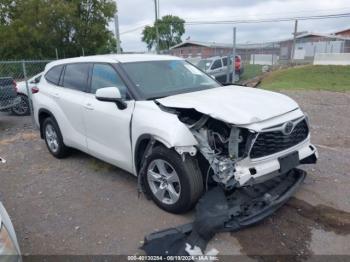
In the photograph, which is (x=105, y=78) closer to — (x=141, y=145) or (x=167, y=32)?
(x=141, y=145)

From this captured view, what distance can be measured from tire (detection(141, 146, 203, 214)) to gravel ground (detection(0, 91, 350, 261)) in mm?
165

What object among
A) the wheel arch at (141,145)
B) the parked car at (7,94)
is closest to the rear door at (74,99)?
the wheel arch at (141,145)

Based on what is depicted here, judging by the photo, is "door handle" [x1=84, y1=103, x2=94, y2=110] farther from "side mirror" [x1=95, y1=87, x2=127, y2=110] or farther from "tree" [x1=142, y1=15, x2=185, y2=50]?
"tree" [x1=142, y1=15, x2=185, y2=50]

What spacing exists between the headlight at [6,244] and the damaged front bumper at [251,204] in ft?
4.34

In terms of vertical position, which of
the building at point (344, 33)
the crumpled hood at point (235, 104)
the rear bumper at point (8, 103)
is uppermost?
the building at point (344, 33)

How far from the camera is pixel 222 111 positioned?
336 centimetres

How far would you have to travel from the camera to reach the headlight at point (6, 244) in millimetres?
2135

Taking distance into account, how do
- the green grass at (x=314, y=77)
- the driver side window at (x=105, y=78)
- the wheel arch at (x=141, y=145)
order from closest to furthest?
the wheel arch at (x=141, y=145), the driver side window at (x=105, y=78), the green grass at (x=314, y=77)

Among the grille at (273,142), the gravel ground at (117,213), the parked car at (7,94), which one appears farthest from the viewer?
the parked car at (7,94)

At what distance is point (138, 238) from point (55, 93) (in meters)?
3.10

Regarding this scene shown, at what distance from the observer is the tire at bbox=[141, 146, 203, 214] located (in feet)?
11.4

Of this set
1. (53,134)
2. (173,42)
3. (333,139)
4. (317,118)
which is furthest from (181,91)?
(173,42)

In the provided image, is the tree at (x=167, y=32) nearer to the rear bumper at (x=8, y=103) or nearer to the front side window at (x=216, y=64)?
the front side window at (x=216, y=64)

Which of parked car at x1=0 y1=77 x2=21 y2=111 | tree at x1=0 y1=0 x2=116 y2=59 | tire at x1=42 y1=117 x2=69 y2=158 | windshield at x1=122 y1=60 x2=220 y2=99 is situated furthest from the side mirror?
tree at x1=0 y1=0 x2=116 y2=59
